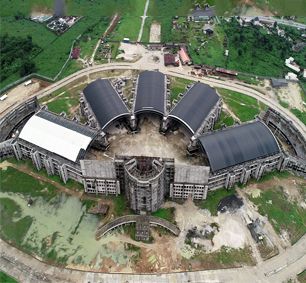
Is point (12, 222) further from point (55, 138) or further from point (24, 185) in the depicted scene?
point (55, 138)

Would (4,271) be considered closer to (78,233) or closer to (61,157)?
(78,233)

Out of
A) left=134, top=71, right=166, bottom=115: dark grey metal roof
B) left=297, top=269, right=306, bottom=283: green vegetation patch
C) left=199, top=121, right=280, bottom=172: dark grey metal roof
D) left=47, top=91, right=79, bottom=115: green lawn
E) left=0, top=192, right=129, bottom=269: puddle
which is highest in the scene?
left=134, top=71, right=166, bottom=115: dark grey metal roof

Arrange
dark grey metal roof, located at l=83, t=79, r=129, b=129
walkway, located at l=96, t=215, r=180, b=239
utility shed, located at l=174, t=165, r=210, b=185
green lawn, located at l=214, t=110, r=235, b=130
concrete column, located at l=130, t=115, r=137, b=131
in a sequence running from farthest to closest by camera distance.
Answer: green lawn, located at l=214, t=110, r=235, b=130, concrete column, located at l=130, t=115, r=137, b=131, dark grey metal roof, located at l=83, t=79, r=129, b=129, utility shed, located at l=174, t=165, r=210, b=185, walkway, located at l=96, t=215, r=180, b=239

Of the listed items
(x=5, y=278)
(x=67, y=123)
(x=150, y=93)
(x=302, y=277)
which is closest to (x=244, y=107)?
(x=150, y=93)

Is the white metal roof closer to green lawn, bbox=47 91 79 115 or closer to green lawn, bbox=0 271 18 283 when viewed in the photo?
green lawn, bbox=47 91 79 115

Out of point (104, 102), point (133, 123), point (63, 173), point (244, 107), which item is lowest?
point (244, 107)

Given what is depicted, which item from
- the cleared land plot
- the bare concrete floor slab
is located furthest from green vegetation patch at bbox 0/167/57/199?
the cleared land plot
